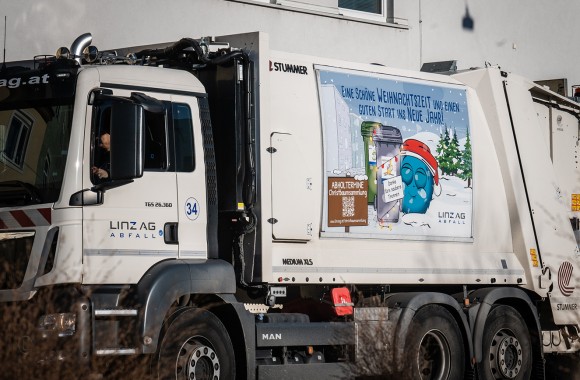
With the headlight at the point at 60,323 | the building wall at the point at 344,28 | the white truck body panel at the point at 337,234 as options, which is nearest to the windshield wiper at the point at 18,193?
the headlight at the point at 60,323

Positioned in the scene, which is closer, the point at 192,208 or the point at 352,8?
the point at 192,208

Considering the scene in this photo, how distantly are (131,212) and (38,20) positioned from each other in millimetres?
5168

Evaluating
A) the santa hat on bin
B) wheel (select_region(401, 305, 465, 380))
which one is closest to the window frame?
the santa hat on bin

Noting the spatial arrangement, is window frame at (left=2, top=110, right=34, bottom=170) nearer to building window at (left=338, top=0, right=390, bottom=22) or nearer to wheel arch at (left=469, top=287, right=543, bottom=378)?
wheel arch at (left=469, top=287, right=543, bottom=378)

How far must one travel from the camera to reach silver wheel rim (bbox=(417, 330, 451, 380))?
37.2 feet

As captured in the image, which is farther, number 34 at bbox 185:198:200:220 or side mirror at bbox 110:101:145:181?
number 34 at bbox 185:198:200:220

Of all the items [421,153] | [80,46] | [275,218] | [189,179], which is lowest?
[275,218]

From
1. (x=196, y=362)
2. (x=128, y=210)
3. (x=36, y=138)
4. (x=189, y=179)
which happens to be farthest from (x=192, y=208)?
(x=36, y=138)

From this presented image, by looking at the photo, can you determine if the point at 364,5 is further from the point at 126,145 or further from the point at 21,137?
the point at 126,145

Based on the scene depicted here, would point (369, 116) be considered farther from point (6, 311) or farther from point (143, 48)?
point (6, 311)

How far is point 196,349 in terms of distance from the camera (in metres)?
9.37

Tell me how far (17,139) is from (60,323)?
5.03ft

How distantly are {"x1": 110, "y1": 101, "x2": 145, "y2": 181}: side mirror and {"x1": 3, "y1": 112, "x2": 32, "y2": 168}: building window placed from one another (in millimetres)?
785

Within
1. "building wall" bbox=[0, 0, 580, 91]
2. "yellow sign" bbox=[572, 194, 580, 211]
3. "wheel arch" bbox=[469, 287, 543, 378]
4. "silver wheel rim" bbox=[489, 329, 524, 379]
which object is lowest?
"silver wheel rim" bbox=[489, 329, 524, 379]
